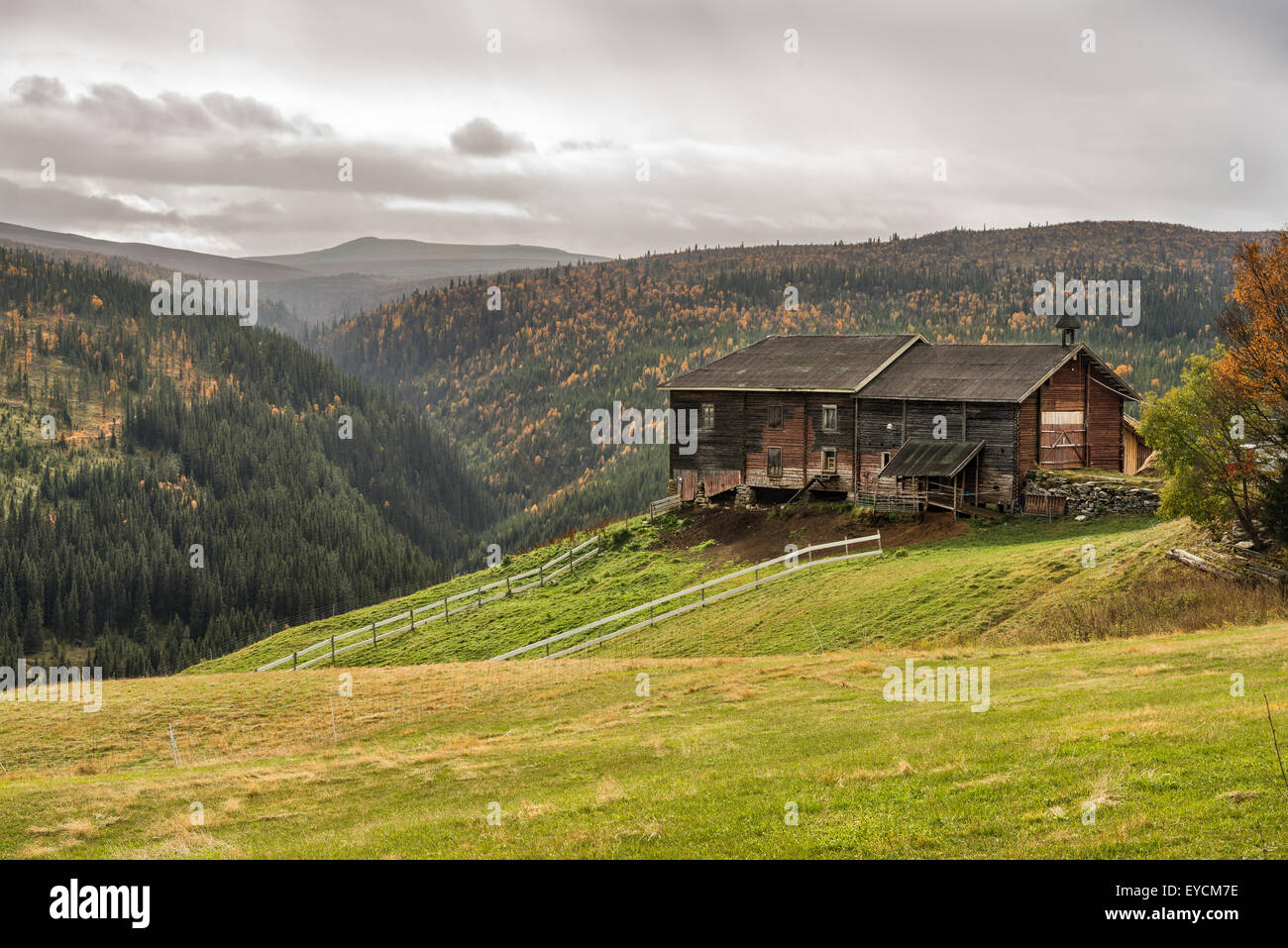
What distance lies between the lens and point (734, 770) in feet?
57.4

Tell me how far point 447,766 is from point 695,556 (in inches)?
1302

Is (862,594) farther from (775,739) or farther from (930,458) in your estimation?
(775,739)

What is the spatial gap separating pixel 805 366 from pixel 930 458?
36.2ft

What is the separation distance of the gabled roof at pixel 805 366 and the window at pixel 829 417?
1201 millimetres

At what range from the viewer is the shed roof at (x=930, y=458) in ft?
166

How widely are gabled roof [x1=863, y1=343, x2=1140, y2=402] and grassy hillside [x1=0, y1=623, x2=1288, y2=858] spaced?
78.0ft

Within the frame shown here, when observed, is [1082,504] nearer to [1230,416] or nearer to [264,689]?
[1230,416]

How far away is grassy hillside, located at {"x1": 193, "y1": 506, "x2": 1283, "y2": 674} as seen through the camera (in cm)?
3200

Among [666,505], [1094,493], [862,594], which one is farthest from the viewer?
[666,505]

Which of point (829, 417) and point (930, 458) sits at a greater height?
point (829, 417)
